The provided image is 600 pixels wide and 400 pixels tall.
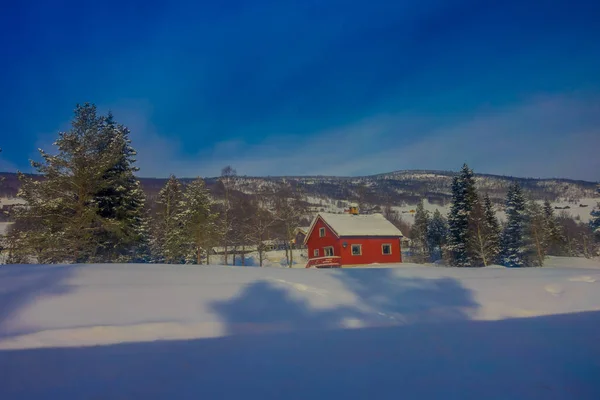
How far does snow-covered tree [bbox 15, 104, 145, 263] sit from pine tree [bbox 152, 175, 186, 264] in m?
7.91

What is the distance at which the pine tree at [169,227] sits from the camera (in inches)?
1105

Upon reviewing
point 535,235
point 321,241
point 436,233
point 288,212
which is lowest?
point 535,235

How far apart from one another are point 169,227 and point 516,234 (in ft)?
105

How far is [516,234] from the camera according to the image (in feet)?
115

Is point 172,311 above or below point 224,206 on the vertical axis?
below

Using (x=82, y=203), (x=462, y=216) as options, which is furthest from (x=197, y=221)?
(x=462, y=216)

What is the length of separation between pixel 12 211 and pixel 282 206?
20.7 m

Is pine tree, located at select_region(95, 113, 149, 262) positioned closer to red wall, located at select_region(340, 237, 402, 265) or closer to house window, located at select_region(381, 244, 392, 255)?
red wall, located at select_region(340, 237, 402, 265)

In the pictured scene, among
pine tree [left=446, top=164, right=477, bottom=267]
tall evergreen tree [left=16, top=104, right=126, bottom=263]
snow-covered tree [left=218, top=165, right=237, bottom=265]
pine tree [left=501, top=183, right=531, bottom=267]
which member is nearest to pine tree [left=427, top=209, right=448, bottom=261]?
pine tree [left=501, top=183, right=531, bottom=267]

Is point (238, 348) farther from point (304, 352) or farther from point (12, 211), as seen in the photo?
point (12, 211)

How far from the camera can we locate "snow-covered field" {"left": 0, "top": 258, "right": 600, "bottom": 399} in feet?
11.3

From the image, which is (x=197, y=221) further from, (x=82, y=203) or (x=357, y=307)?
(x=357, y=307)

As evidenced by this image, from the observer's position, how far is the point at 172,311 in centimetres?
568

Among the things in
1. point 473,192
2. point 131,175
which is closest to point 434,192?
point 473,192
